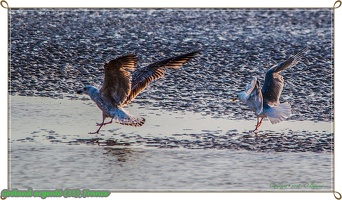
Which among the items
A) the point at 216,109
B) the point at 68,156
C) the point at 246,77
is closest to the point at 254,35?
the point at 246,77

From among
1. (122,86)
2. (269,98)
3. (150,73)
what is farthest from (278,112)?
(122,86)

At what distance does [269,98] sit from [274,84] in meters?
0.19

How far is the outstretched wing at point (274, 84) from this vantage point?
11.1 meters

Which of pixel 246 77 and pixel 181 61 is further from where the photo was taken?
pixel 246 77

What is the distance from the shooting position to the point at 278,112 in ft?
35.6

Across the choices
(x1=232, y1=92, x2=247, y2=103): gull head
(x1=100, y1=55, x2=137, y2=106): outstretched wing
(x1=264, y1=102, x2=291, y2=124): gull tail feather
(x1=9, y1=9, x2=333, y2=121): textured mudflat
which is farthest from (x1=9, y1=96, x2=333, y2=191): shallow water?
(x1=9, y1=9, x2=333, y2=121): textured mudflat

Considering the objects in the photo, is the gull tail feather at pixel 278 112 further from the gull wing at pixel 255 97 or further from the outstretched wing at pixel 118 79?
the outstretched wing at pixel 118 79

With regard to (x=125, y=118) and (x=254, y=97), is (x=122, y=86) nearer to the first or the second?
(x=125, y=118)

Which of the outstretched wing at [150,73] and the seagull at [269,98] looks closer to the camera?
the outstretched wing at [150,73]

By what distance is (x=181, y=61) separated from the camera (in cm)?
1070

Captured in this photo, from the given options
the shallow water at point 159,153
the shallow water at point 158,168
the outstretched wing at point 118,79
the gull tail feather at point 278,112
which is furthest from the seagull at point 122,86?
the gull tail feather at point 278,112

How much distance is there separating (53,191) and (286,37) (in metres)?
6.16

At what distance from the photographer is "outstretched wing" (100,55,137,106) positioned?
9.90 metres

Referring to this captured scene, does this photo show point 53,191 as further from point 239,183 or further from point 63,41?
point 63,41
